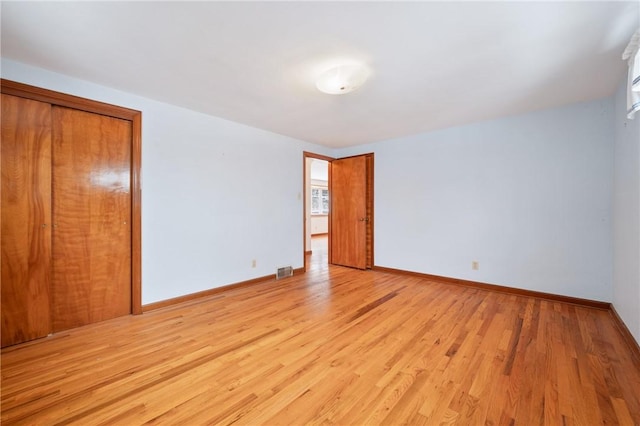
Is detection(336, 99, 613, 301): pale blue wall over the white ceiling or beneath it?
beneath

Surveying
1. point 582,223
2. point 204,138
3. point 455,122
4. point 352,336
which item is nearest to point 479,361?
point 352,336

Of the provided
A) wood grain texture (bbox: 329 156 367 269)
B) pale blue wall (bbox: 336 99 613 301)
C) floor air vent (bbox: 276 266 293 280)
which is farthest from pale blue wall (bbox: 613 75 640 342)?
floor air vent (bbox: 276 266 293 280)

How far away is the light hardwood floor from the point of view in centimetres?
140

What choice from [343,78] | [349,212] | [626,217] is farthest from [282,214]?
[626,217]

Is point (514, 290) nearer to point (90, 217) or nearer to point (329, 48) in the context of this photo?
point (329, 48)

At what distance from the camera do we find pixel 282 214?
13.9ft

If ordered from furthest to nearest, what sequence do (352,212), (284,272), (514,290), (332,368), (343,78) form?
(352,212)
(284,272)
(514,290)
(343,78)
(332,368)

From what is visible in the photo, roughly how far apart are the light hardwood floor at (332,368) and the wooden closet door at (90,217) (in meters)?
0.24

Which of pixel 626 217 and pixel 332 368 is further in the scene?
pixel 626 217

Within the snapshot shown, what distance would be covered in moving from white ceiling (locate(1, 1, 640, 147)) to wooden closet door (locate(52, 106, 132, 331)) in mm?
500

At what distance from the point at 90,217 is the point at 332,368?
2.67m

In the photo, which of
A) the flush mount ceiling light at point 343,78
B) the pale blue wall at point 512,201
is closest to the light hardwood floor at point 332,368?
the pale blue wall at point 512,201

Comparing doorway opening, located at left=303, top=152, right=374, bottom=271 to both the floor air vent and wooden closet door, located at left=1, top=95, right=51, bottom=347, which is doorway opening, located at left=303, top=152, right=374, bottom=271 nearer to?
the floor air vent

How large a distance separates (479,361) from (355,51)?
2484mm
